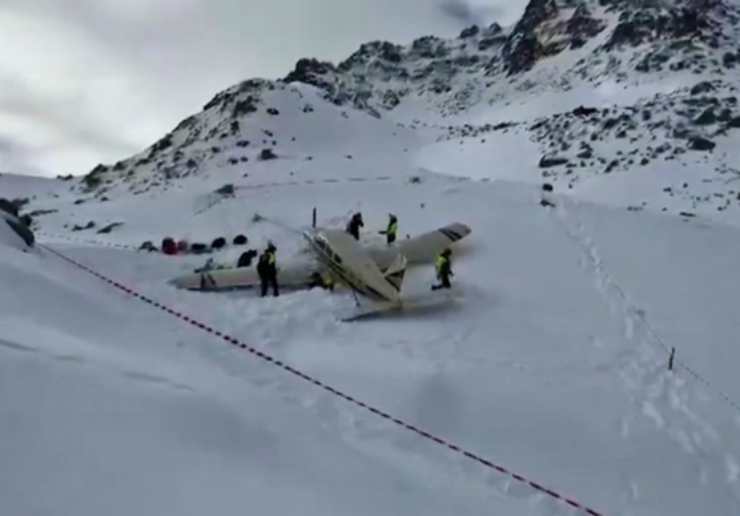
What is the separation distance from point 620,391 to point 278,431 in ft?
25.8

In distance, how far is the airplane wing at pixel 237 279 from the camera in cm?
2002

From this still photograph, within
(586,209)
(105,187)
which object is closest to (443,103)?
(105,187)

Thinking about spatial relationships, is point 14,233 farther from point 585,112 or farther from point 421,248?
point 585,112

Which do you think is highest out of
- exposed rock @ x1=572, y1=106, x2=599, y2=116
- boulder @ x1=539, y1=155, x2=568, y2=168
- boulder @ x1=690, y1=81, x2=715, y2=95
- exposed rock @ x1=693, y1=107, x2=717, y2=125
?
boulder @ x1=690, y1=81, x2=715, y2=95

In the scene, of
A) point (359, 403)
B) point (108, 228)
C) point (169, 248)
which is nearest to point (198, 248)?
point (169, 248)

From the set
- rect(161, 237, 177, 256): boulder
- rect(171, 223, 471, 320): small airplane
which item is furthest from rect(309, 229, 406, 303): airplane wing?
rect(161, 237, 177, 256): boulder

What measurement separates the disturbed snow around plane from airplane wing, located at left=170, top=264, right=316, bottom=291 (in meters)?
0.65

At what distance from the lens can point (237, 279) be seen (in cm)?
2067

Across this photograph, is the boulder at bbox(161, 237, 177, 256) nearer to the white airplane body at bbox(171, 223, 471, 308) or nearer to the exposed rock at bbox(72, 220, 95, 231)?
the white airplane body at bbox(171, 223, 471, 308)

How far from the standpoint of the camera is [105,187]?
67.5 meters

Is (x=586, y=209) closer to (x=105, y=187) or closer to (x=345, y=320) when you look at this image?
(x=345, y=320)

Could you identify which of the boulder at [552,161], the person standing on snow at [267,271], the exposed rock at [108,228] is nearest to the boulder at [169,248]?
the person standing on snow at [267,271]

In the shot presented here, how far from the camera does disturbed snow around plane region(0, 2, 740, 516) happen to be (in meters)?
8.42

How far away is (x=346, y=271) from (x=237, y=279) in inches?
129
